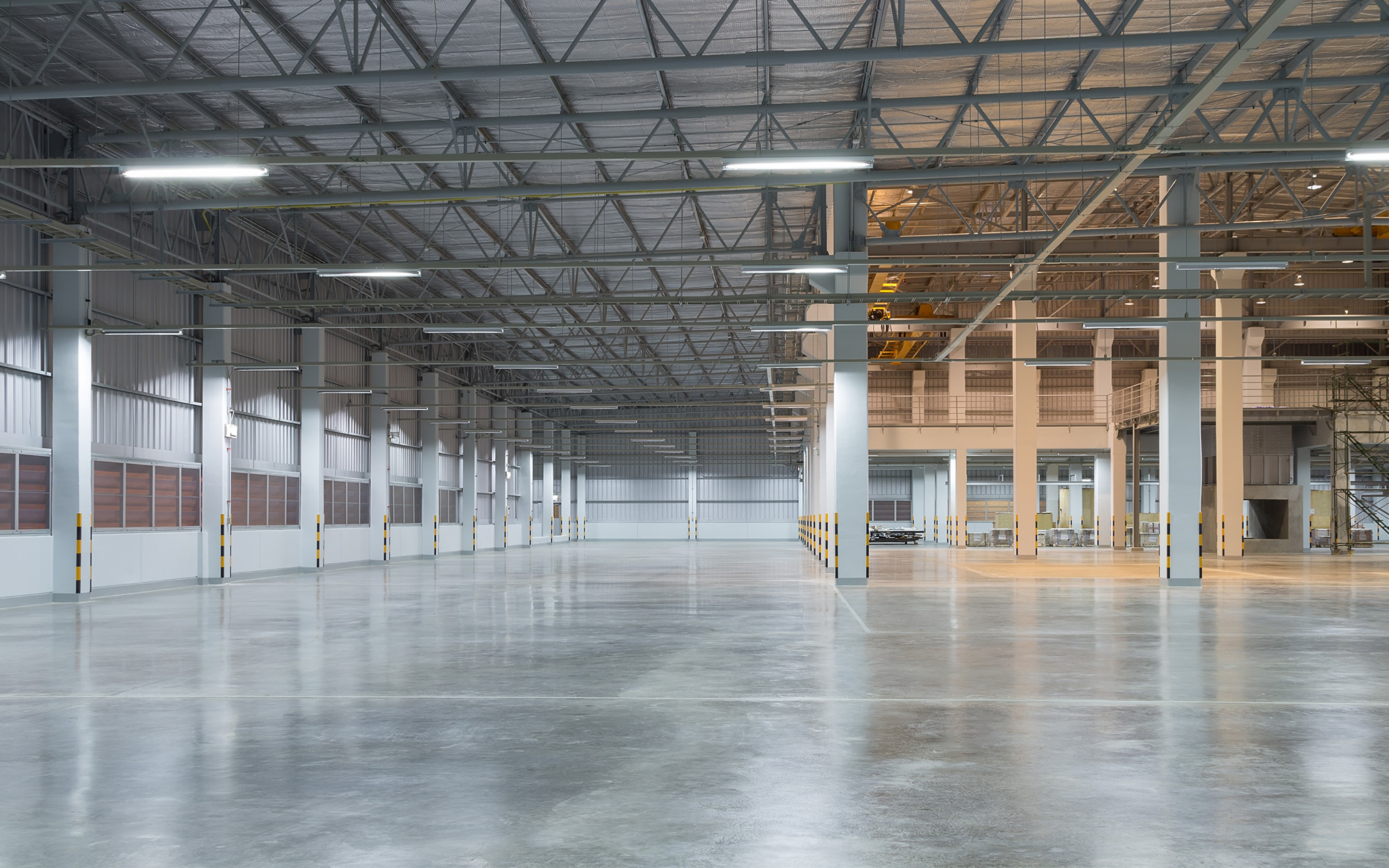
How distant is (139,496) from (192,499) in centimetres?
270

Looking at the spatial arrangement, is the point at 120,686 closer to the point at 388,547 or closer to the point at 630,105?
the point at 630,105

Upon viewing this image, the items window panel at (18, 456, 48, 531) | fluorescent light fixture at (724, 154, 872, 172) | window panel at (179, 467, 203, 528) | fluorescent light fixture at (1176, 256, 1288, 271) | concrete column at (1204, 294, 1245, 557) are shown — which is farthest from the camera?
concrete column at (1204, 294, 1245, 557)

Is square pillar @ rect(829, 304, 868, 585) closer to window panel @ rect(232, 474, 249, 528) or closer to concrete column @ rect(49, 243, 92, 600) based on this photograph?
concrete column @ rect(49, 243, 92, 600)

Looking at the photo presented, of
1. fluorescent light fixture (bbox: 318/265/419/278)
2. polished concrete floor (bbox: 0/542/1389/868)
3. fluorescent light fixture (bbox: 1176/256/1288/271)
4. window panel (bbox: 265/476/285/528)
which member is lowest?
polished concrete floor (bbox: 0/542/1389/868)

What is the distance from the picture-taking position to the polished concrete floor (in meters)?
6.16

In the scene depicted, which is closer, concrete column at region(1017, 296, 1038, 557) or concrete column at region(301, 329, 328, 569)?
concrete column at region(301, 329, 328, 569)

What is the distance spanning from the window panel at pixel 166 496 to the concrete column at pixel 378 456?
13.1m

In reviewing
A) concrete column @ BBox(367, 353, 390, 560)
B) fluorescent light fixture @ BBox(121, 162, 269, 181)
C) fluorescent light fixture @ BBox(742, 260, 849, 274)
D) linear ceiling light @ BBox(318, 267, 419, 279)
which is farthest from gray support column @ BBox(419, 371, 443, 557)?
fluorescent light fixture @ BBox(121, 162, 269, 181)

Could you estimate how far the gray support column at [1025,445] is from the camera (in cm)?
4194

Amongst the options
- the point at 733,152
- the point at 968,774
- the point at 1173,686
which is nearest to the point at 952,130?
the point at 733,152

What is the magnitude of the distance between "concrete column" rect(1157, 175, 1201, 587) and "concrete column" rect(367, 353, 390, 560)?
2726 centimetres

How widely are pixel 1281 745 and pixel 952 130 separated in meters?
16.3

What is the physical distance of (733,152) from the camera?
14.9 meters

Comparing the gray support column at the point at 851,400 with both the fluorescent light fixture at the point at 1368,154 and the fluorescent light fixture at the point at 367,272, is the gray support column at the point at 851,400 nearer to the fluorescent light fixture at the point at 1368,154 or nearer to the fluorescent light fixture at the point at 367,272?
the fluorescent light fixture at the point at 367,272
